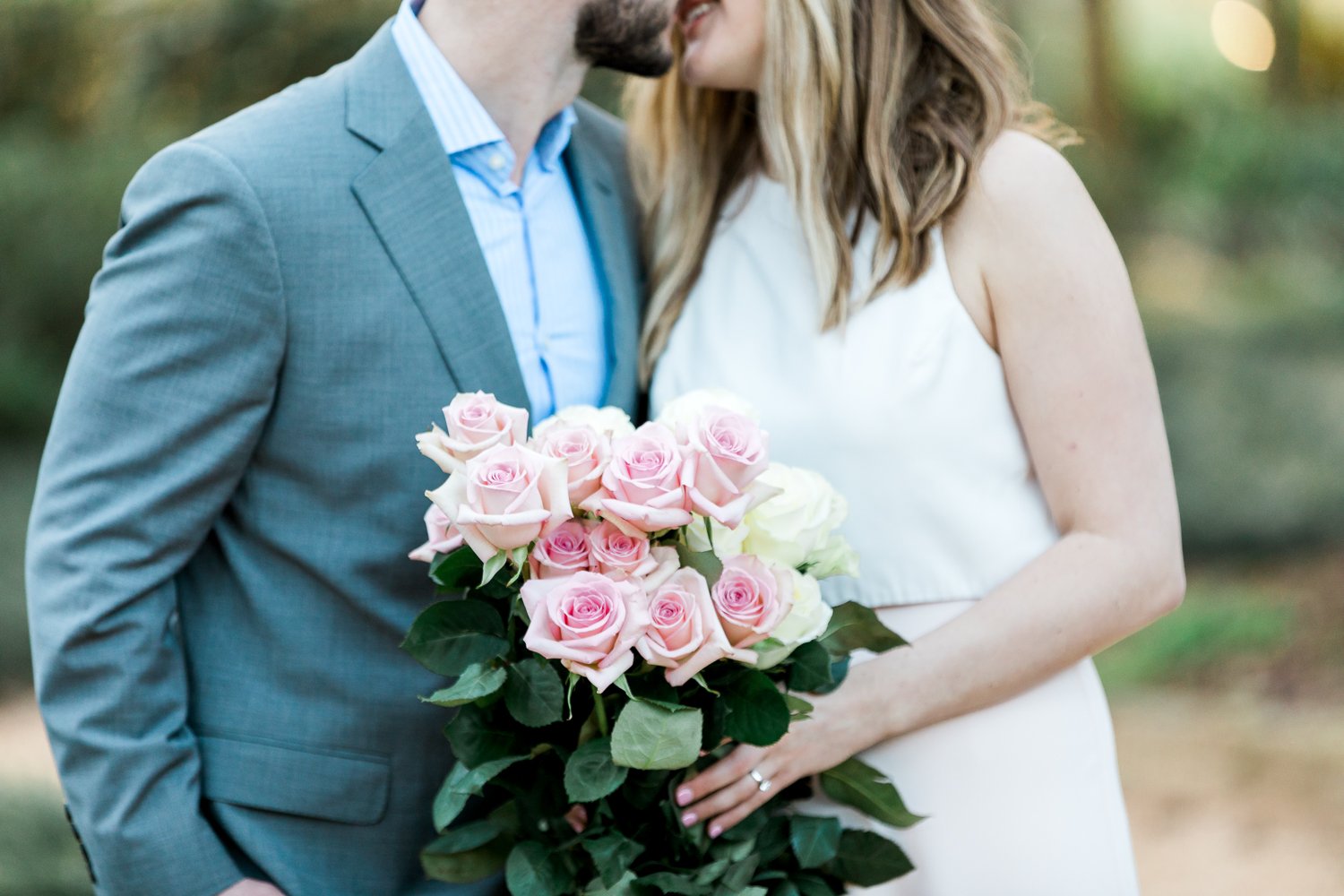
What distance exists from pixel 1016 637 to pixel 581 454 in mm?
789

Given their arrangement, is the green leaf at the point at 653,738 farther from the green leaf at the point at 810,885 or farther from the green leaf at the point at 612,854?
the green leaf at the point at 810,885

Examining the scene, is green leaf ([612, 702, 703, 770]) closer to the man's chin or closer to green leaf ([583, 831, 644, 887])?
green leaf ([583, 831, 644, 887])

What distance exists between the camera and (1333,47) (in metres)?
8.03

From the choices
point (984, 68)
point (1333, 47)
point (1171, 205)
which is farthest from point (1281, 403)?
point (984, 68)

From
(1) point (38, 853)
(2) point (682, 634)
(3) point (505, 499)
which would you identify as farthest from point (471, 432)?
(1) point (38, 853)

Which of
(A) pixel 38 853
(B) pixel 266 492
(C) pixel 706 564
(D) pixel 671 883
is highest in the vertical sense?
(C) pixel 706 564

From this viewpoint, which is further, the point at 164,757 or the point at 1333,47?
the point at 1333,47

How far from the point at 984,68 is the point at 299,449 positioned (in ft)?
4.14

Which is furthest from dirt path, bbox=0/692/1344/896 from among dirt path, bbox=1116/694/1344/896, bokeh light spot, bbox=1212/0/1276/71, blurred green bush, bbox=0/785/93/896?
bokeh light spot, bbox=1212/0/1276/71

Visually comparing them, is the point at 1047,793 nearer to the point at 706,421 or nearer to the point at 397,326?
the point at 706,421

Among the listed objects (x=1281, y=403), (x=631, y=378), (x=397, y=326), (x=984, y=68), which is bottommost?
(x=1281, y=403)

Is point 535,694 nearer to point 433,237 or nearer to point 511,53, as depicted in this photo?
point 433,237

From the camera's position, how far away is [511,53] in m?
2.18

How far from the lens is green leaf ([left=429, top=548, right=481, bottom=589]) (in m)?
1.63
